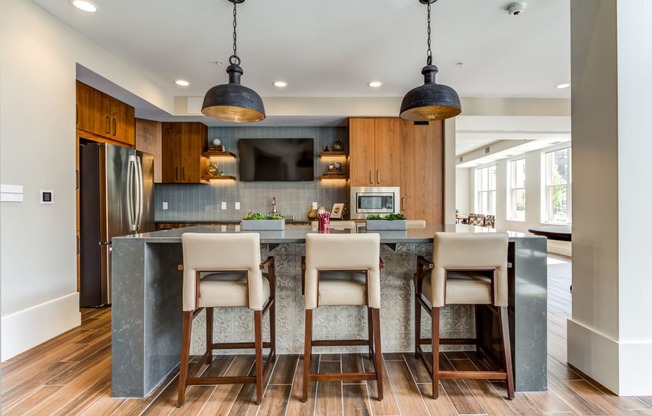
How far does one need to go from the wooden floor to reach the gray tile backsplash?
121 inches

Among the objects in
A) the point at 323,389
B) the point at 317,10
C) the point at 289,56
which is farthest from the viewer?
the point at 289,56

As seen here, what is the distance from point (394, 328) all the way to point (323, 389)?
71cm

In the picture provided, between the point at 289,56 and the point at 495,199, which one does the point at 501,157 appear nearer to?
the point at 495,199

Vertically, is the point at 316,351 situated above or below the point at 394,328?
below

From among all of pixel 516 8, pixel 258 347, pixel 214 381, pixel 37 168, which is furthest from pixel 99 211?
pixel 516 8

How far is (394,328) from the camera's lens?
8.18ft

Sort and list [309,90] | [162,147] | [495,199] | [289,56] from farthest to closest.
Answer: [495,199]
[162,147]
[309,90]
[289,56]

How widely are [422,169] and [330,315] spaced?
2.96m

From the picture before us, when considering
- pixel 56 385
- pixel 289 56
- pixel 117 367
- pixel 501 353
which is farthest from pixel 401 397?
pixel 289 56

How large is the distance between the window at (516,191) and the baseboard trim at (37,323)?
9375 mm

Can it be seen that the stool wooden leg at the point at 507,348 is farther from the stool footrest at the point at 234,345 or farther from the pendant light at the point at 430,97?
the stool footrest at the point at 234,345

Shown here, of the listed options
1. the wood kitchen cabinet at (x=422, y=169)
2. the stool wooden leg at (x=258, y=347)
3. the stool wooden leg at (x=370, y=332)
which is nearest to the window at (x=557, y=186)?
the wood kitchen cabinet at (x=422, y=169)

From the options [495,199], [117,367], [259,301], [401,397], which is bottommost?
[401,397]

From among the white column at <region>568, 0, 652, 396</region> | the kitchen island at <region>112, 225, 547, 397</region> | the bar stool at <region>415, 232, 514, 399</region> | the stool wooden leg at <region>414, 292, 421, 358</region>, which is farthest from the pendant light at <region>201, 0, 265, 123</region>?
the white column at <region>568, 0, 652, 396</region>
